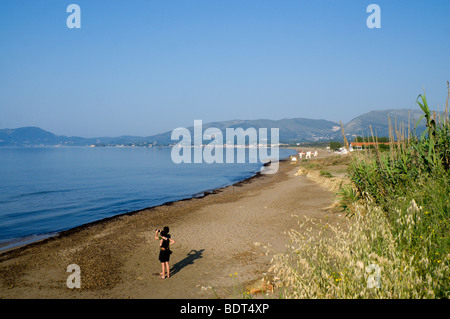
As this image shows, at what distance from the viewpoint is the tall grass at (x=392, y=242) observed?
4070mm

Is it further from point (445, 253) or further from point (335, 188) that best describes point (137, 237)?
point (335, 188)

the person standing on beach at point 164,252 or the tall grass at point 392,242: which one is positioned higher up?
the tall grass at point 392,242

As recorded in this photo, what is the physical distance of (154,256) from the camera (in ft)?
36.7

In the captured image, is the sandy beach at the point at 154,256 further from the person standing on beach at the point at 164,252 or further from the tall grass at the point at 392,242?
the tall grass at the point at 392,242

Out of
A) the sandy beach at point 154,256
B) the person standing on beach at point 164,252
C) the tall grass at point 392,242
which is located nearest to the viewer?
the tall grass at point 392,242

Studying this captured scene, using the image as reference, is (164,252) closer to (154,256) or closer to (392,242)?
(154,256)

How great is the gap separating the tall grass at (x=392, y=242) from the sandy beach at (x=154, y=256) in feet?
4.88

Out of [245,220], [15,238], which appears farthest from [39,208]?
[245,220]

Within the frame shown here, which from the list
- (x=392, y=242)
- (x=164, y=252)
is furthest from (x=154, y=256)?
(x=392, y=242)

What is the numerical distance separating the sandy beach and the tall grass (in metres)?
1.49

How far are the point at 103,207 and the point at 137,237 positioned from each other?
1115 cm

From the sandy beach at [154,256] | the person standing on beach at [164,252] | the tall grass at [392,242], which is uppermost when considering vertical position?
the tall grass at [392,242]

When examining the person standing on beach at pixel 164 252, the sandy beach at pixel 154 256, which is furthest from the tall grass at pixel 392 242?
the person standing on beach at pixel 164 252

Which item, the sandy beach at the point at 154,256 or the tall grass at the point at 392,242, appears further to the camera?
the sandy beach at the point at 154,256
